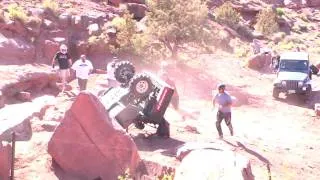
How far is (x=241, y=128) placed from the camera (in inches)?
733

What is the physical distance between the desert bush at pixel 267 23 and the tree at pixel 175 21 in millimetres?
17069

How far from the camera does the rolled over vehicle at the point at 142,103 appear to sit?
12.9m

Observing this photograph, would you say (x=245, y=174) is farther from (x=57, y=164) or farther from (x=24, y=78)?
(x=24, y=78)

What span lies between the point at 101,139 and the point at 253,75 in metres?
20.3

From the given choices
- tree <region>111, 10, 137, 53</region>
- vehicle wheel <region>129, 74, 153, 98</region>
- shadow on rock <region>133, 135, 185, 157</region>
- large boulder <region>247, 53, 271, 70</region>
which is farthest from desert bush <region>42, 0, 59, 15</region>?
shadow on rock <region>133, 135, 185, 157</region>

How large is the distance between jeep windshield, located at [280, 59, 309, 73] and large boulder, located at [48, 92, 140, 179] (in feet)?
53.0

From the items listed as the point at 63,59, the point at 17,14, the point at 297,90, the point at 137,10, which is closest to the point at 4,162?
the point at 63,59

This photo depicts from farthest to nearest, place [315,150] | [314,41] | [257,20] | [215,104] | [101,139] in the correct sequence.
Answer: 1. [257,20]
2. [314,41]
3. [315,150]
4. [215,104]
5. [101,139]

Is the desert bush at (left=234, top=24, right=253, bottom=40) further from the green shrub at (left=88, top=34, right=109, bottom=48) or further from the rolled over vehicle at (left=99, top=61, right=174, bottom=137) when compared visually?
the rolled over vehicle at (left=99, top=61, right=174, bottom=137)

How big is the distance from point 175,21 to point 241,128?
10947 millimetres

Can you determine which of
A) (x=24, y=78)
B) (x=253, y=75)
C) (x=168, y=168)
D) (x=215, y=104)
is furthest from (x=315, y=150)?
(x=253, y=75)

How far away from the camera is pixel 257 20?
47438 millimetres

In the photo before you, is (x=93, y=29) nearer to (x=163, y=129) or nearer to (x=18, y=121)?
(x=163, y=129)

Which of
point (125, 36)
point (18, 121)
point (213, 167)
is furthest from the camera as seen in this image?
point (125, 36)
